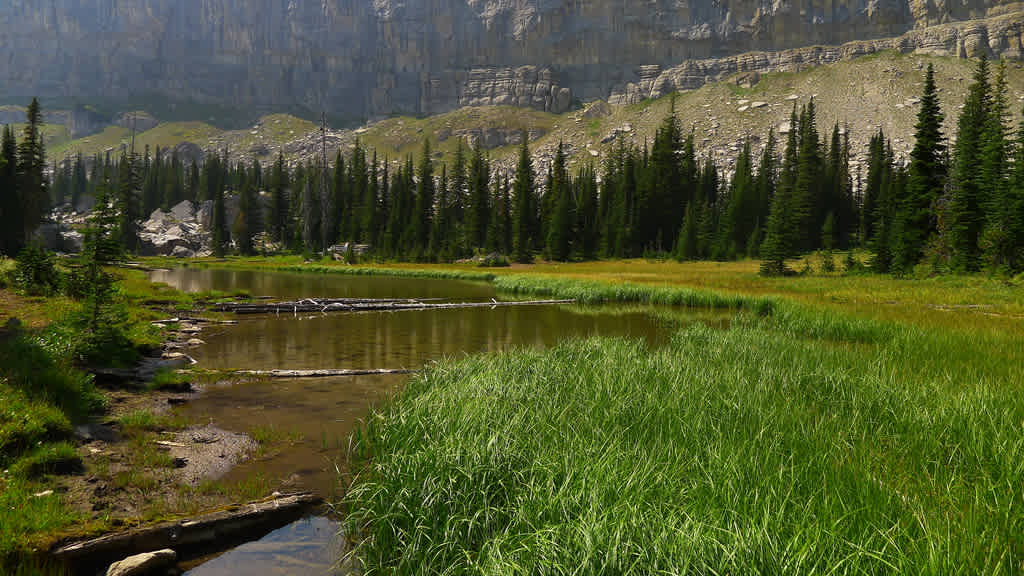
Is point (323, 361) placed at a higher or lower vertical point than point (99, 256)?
lower

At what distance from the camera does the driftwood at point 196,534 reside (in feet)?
14.5

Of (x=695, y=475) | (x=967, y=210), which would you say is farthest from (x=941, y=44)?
(x=695, y=475)

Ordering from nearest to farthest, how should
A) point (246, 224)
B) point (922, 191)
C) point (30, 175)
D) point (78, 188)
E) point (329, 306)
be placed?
point (329, 306)
point (922, 191)
point (30, 175)
point (246, 224)
point (78, 188)

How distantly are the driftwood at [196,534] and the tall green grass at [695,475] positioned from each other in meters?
0.89

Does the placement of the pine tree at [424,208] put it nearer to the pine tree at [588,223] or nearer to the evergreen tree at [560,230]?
the evergreen tree at [560,230]

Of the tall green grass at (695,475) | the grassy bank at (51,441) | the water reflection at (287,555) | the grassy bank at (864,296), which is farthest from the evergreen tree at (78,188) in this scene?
the water reflection at (287,555)

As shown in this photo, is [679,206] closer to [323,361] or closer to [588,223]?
[588,223]

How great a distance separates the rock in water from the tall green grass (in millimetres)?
1671

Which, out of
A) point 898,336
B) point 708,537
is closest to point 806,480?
point 708,537

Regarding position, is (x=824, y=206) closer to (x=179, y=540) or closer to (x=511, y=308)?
(x=511, y=308)

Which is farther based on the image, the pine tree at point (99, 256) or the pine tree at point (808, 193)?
the pine tree at point (808, 193)

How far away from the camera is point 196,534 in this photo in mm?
5129

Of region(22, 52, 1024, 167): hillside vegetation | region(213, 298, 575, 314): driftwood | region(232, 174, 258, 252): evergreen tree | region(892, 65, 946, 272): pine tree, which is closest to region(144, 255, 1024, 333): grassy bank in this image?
region(892, 65, 946, 272): pine tree

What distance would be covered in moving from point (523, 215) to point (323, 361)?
213ft
